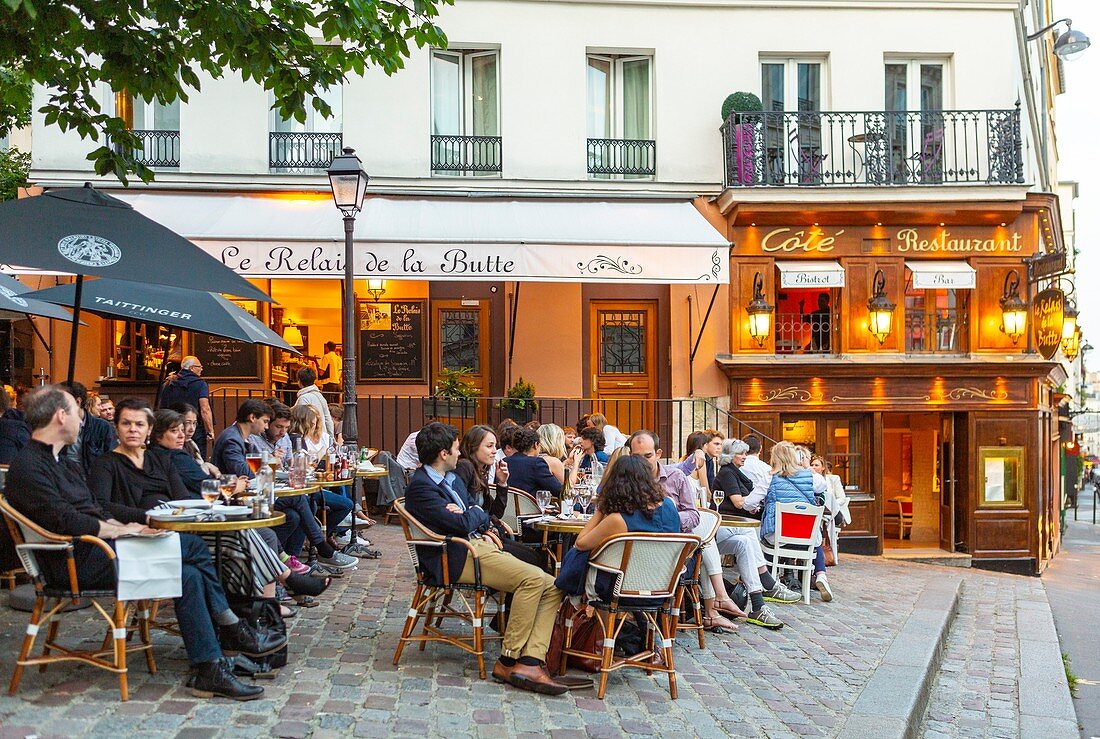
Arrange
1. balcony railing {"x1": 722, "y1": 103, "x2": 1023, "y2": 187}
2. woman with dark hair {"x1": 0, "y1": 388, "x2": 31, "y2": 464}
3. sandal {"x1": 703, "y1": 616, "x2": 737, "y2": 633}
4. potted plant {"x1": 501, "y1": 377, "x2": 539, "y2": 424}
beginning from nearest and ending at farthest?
sandal {"x1": 703, "y1": 616, "x2": 737, "y2": 633} < woman with dark hair {"x1": 0, "y1": 388, "x2": 31, "y2": 464} < potted plant {"x1": 501, "y1": 377, "x2": 539, "y2": 424} < balcony railing {"x1": 722, "y1": 103, "x2": 1023, "y2": 187}

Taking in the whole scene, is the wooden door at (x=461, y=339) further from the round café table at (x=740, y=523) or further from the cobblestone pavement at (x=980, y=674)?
Answer: the round café table at (x=740, y=523)

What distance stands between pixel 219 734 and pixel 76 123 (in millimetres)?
5811

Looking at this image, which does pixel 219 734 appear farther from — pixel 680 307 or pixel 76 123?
pixel 680 307

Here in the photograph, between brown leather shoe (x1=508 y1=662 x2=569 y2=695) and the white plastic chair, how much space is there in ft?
13.7

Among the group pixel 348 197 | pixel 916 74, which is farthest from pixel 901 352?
pixel 348 197

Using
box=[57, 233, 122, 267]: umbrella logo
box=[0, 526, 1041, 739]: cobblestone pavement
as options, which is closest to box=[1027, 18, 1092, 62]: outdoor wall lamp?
box=[0, 526, 1041, 739]: cobblestone pavement

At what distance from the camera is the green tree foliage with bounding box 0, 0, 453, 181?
7.44 metres

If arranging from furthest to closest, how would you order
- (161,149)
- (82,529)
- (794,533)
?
1. (161,149)
2. (794,533)
3. (82,529)

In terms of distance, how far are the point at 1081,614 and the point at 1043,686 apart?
18.4 ft

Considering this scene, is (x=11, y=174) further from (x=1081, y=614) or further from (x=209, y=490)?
(x=1081, y=614)

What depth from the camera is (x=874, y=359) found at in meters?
15.1

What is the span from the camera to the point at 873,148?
1509 centimetres

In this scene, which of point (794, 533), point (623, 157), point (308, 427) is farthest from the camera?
point (623, 157)

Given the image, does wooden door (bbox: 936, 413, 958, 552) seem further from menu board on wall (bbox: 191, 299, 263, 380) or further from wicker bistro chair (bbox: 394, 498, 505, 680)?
wicker bistro chair (bbox: 394, 498, 505, 680)
